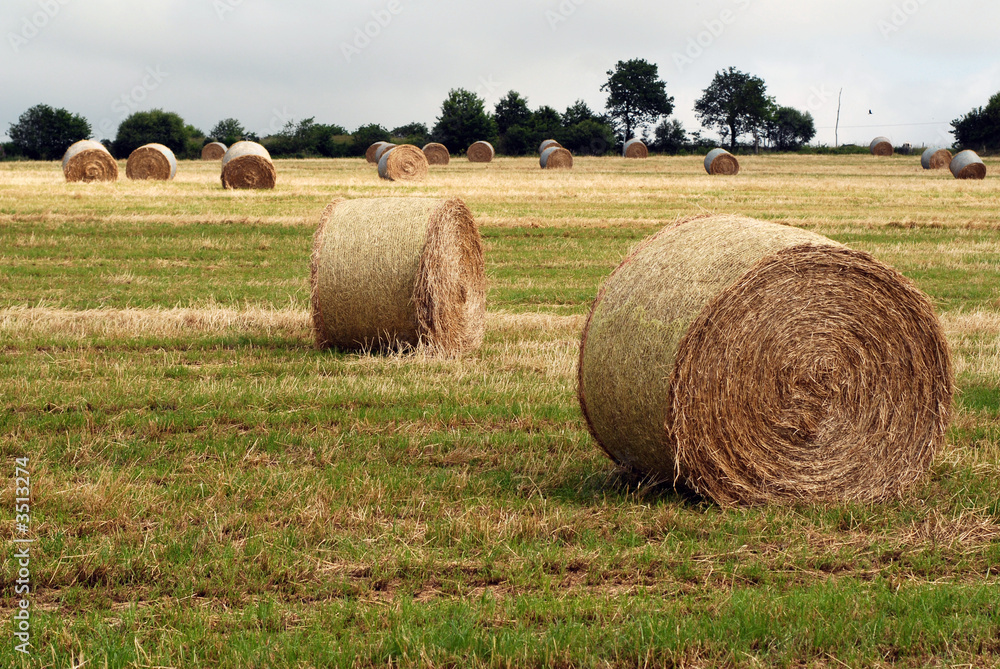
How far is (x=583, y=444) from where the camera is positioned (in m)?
6.76

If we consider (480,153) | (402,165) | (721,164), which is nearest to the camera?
(402,165)

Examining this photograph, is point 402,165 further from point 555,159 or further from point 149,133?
point 149,133

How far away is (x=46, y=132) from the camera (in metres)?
70.6

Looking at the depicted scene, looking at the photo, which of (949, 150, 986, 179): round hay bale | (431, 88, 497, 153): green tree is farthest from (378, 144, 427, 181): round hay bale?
(431, 88, 497, 153): green tree

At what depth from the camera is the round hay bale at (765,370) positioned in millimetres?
5570

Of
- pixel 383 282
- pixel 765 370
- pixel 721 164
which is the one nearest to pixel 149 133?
pixel 721 164

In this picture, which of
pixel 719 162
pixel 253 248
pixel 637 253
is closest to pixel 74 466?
pixel 637 253

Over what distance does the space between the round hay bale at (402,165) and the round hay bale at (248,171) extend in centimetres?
628

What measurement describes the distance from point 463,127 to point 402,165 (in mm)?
39926

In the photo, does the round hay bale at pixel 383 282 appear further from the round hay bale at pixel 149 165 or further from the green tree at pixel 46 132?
the green tree at pixel 46 132

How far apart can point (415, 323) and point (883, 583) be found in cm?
591

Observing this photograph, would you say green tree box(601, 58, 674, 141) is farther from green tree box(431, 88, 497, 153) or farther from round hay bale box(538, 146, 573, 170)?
round hay bale box(538, 146, 573, 170)

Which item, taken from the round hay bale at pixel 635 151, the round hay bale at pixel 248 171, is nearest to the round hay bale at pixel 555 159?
the round hay bale at pixel 635 151

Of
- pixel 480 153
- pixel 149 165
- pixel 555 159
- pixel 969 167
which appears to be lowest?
pixel 149 165
